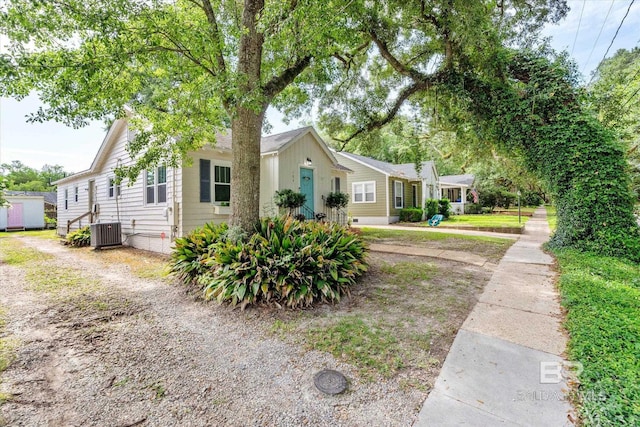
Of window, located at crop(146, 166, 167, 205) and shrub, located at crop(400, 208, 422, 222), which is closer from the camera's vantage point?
window, located at crop(146, 166, 167, 205)

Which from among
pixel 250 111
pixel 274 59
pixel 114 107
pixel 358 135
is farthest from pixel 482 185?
pixel 114 107

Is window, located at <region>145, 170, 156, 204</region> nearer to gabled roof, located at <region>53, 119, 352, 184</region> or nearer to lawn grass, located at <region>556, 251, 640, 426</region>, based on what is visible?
gabled roof, located at <region>53, 119, 352, 184</region>

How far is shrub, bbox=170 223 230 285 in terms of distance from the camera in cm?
513

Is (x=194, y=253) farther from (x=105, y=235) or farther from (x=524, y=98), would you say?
(x=524, y=98)

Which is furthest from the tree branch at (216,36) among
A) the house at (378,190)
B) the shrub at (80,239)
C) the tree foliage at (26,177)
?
the tree foliage at (26,177)

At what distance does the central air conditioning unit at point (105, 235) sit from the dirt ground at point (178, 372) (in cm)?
636

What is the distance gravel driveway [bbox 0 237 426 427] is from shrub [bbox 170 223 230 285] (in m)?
0.95

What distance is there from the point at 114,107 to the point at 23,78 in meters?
1.45

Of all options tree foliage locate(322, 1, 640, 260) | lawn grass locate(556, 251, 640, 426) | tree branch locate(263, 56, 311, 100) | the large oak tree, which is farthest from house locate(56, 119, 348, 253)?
lawn grass locate(556, 251, 640, 426)

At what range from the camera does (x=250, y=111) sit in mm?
5266

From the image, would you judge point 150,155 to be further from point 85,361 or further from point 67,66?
point 85,361

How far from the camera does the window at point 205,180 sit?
8805mm

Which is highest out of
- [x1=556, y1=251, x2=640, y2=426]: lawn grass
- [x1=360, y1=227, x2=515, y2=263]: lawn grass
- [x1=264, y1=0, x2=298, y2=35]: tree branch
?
[x1=264, y1=0, x2=298, y2=35]: tree branch

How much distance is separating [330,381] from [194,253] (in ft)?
13.0
